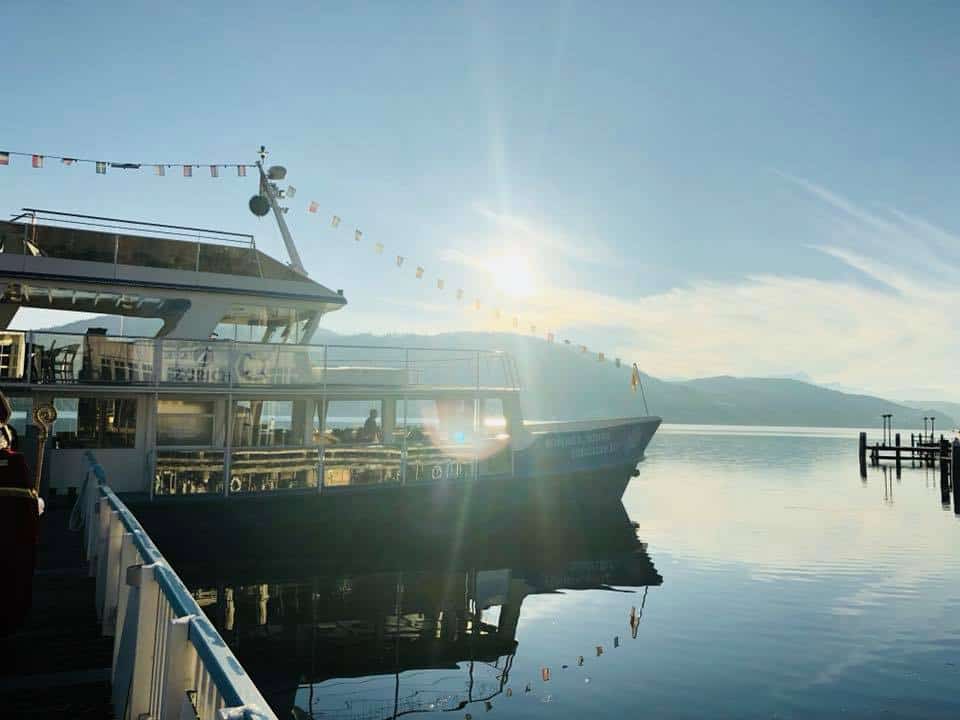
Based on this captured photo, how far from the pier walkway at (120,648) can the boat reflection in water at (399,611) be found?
2626 millimetres

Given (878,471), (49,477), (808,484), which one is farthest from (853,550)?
(878,471)

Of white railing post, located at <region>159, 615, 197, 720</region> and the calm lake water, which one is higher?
white railing post, located at <region>159, 615, 197, 720</region>

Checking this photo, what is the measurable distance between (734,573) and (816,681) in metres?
9.17

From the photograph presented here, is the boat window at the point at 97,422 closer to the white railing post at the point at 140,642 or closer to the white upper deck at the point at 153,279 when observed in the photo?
the white upper deck at the point at 153,279

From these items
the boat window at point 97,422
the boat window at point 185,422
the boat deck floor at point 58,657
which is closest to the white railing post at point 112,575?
the boat deck floor at point 58,657

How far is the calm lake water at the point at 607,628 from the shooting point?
400 inches

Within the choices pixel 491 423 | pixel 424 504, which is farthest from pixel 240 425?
pixel 491 423

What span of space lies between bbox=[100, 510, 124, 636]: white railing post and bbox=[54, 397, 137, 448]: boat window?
1020cm

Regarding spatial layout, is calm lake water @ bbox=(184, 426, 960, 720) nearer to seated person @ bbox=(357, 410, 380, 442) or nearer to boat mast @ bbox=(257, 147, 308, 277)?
seated person @ bbox=(357, 410, 380, 442)

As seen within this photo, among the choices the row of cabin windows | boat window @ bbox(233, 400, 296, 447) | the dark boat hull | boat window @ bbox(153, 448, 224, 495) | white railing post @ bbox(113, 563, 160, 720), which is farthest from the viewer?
boat window @ bbox(233, 400, 296, 447)

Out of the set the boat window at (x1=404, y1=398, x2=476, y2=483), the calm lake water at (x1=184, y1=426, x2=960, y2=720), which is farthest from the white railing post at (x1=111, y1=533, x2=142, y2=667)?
the boat window at (x1=404, y1=398, x2=476, y2=483)

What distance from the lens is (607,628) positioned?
45.9 feet

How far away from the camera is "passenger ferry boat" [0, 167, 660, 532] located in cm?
1719

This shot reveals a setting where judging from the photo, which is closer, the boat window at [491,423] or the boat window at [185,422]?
the boat window at [185,422]
